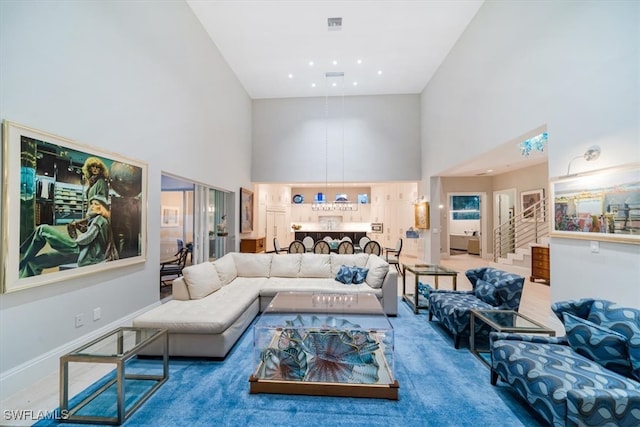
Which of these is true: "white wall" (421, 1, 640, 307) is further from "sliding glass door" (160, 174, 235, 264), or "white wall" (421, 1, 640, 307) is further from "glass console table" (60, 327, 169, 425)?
"sliding glass door" (160, 174, 235, 264)

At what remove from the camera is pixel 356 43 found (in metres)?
5.75

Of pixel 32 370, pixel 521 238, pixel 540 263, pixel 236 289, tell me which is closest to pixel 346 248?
pixel 236 289

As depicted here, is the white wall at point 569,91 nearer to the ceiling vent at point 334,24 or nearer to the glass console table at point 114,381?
the ceiling vent at point 334,24

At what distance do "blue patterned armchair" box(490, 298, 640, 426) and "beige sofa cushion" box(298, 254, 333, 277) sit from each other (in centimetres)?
263

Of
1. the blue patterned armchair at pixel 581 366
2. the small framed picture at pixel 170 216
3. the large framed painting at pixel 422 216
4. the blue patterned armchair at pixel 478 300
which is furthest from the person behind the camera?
the large framed painting at pixel 422 216

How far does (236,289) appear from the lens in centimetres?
380

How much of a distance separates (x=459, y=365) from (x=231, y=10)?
21.1ft

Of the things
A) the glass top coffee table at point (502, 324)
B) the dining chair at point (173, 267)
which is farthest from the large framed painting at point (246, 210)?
the glass top coffee table at point (502, 324)

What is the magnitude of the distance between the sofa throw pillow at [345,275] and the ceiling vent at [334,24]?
464 cm

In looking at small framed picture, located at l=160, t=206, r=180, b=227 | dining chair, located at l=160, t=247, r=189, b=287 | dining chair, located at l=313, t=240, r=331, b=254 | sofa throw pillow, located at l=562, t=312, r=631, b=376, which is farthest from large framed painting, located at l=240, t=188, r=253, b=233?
sofa throw pillow, located at l=562, t=312, r=631, b=376

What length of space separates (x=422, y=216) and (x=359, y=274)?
4536 millimetres

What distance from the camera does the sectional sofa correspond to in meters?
2.66

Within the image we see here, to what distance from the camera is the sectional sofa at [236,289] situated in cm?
266

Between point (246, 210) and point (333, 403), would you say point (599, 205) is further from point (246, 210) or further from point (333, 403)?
point (246, 210)
